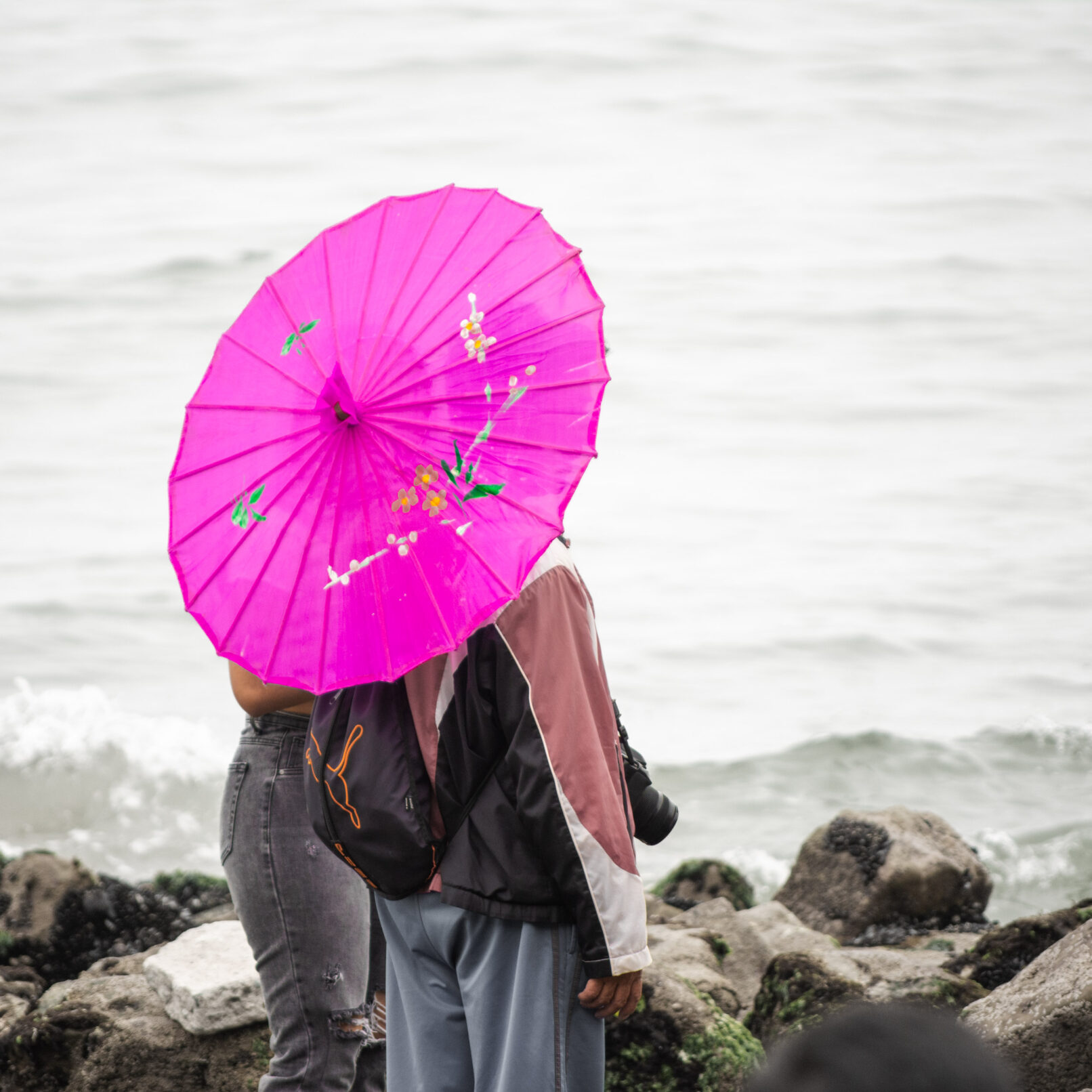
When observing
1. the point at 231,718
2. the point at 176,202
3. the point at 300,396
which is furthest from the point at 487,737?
the point at 176,202

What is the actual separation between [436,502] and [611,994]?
0.92 metres

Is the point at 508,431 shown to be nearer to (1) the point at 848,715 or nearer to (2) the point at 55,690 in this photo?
(1) the point at 848,715

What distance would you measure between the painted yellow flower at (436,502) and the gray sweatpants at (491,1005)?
2.37 ft

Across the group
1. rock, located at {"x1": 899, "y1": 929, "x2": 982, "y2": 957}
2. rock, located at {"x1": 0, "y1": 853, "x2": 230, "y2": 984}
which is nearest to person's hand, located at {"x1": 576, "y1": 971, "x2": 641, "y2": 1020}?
rock, located at {"x1": 899, "y1": 929, "x2": 982, "y2": 957}

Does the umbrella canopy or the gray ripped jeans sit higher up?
the umbrella canopy

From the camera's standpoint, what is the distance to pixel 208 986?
3.74m

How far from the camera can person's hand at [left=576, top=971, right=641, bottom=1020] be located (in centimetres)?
221

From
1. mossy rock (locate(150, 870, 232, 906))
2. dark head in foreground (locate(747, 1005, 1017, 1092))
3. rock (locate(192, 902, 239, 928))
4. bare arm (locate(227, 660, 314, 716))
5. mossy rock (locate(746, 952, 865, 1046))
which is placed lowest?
mossy rock (locate(746, 952, 865, 1046))

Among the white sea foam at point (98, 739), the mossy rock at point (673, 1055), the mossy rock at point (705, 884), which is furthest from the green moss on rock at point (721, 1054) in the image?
the white sea foam at point (98, 739)

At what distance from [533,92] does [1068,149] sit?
13.4 m

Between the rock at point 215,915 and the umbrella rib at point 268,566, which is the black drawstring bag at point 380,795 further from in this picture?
the rock at point 215,915

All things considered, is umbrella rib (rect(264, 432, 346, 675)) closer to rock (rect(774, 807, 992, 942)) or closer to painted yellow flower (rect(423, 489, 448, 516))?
painted yellow flower (rect(423, 489, 448, 516))

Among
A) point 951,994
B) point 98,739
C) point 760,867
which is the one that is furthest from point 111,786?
point 951,994

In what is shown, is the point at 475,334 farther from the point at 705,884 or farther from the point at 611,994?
the point at 705,884
